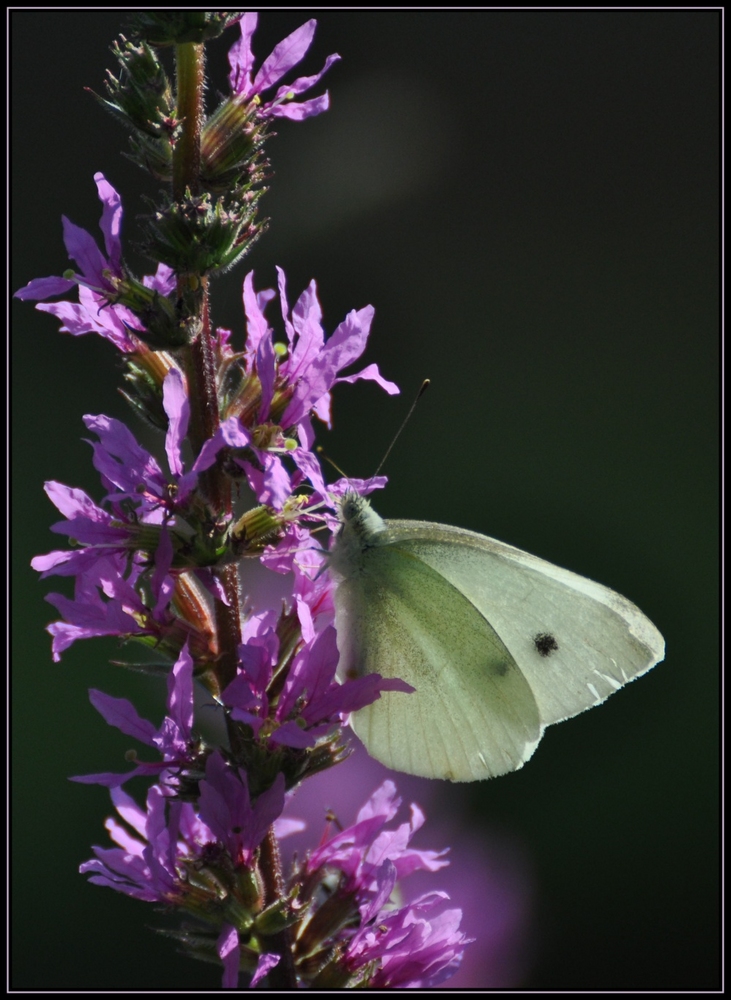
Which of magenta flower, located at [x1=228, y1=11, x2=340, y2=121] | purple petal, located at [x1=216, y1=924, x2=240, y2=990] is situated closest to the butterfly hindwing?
purple petal, located at [x1=216, y1=924, x2=240, y2=990]

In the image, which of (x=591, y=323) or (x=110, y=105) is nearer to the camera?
(x=110, y=105)

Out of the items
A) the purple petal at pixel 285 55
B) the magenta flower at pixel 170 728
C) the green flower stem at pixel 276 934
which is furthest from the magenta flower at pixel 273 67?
the green flower stem at pixel 276 934

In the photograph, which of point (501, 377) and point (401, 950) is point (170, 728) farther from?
point (501, 377)

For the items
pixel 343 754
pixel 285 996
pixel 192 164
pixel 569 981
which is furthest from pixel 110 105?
pixel 569 981

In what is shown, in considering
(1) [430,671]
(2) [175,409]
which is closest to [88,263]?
(2) [175,409]

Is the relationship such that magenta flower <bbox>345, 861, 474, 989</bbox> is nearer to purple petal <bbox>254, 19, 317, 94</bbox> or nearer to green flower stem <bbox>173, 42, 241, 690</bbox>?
green flower stem <bbox>173, 42, 241, 690</bbox>

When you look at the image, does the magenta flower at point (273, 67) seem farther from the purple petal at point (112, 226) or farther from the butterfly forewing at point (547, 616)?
the butterfly forewing at point (547, 616)

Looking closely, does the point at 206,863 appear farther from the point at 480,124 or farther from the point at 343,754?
the point at 480,124
